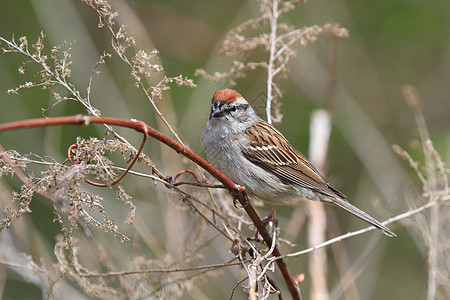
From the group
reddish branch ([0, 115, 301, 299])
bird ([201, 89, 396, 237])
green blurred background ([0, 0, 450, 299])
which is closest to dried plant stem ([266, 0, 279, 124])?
bird ([201, 89, 396, 237])

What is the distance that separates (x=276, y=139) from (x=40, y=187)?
5.90 ft

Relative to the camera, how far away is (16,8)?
18.7 feet

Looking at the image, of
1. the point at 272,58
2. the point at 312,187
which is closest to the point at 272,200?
the point at 312,187

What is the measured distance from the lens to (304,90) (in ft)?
18.4

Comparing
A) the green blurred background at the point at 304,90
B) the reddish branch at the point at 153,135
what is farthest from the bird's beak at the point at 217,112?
the reddish branch at the point at 153,135

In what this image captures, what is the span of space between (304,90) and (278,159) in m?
2.40

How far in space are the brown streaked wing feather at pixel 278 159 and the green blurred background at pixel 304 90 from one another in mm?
663

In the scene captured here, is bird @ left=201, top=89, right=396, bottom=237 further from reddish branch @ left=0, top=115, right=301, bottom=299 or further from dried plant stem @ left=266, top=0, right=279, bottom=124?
reddish branch @ left=0, top=115, right=301, bottom=299

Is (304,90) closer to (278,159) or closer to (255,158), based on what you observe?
(278,159)

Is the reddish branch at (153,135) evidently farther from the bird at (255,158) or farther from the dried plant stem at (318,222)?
the dried plant stem at (318,222)

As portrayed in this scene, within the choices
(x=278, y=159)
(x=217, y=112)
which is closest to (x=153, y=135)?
(x=217, y=112)

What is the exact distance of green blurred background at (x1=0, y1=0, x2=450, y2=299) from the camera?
4.49 meters

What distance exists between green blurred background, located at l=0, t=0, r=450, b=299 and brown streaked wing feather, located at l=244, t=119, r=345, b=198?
0.66 meters

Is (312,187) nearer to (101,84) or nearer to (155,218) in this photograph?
(155,218)
